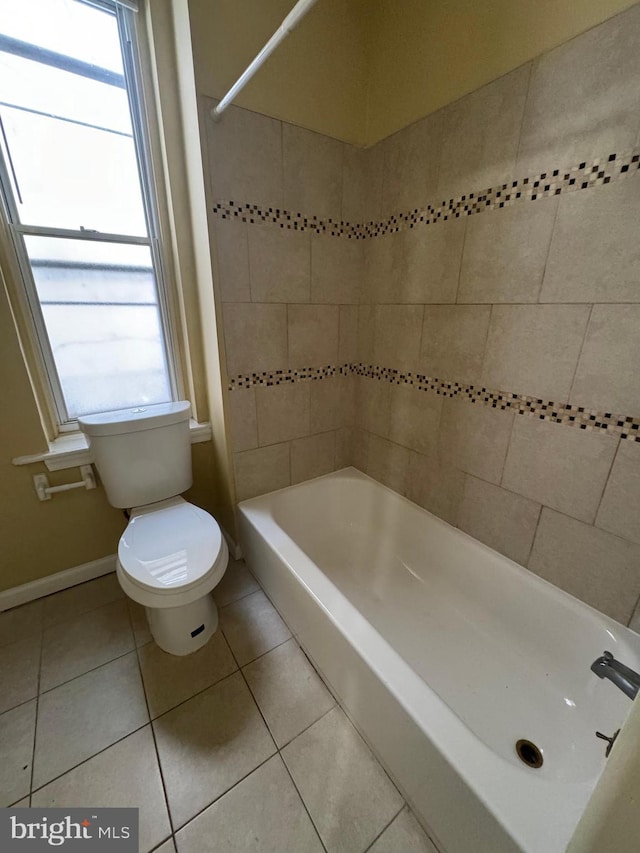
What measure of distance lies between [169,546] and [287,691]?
26.4 inches

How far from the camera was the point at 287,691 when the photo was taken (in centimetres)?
123

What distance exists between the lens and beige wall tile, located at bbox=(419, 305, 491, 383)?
1.30 metres

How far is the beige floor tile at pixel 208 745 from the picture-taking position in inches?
38.6

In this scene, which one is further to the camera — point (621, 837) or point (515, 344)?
point (515, 344)

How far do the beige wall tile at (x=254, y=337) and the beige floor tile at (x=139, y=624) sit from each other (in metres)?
1.09

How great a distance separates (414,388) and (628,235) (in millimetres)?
845

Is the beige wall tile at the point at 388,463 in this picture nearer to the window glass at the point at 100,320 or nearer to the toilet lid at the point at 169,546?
the toilet lid at the point at 169,546

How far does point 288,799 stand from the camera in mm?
966

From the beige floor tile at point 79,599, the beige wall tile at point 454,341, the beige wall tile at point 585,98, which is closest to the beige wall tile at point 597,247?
the beige wall tile at point 585,98

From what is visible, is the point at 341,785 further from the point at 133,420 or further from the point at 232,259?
the point at 232,259

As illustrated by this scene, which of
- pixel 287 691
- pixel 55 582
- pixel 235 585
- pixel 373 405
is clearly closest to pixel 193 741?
pixel 287 691

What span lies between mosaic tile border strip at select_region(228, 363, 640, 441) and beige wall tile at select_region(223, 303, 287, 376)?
51mm

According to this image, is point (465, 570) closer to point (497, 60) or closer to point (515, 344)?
point (515, 344)

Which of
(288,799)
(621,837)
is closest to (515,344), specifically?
(621,837)
